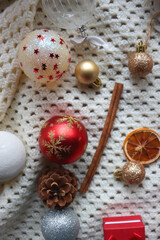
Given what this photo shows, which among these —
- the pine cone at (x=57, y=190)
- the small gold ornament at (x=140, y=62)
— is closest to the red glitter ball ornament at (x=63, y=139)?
the pine cone at (x=57, y=190)

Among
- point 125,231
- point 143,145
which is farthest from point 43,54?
point 125,231

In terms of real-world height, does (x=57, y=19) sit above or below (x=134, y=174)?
above

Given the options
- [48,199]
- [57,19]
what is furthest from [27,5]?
[48,199]

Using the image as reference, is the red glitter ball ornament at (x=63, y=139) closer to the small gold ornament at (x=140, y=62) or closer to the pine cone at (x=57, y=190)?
the pine cone at (x=57, y=190)

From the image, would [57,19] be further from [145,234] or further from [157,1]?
[145,234]

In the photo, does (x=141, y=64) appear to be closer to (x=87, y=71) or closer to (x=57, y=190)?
(x=87, y=71)

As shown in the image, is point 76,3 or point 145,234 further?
point 145,234
